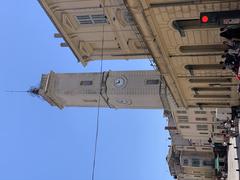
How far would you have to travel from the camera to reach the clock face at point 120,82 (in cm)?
6322

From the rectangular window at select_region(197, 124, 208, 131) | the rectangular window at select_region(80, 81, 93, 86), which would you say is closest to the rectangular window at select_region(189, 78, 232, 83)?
the rectangular window at select_region(80, 81, 93, 86)

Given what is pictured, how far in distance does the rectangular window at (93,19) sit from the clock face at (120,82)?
2714 centimetres

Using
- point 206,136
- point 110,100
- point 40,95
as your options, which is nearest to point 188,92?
point 110,100

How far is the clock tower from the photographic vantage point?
205 ft

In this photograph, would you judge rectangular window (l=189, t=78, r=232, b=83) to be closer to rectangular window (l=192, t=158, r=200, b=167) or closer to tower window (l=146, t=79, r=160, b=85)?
tower window (l=146, t=79, r=160, b=85)

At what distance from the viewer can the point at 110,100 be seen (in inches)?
2539

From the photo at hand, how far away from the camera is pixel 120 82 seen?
208 feet

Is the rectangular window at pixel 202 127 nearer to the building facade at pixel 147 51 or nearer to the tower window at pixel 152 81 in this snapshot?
the building facade at pixel 147 51

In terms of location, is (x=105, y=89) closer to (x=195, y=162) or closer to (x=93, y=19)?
(x=93, y=19)

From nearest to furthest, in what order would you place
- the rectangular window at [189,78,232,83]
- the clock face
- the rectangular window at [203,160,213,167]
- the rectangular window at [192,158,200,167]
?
1. the rectangular window at [189,78,232,83]
2. the clock face
3. the rectangular window at [203,160,213,167]
4. the rectangular window at [192,158,200,167]

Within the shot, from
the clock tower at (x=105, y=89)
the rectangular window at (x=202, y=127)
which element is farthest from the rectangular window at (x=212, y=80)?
the rectangular window at (x=202, y=127)

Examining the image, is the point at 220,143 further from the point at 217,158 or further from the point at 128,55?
the point at 128,55

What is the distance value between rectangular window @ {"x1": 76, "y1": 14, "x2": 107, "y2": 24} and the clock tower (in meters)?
26.1

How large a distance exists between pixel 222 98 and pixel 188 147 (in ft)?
197
